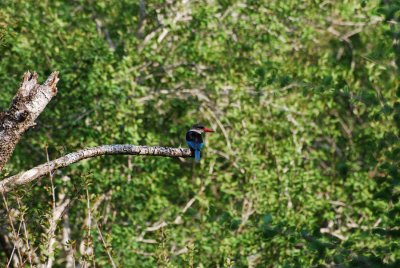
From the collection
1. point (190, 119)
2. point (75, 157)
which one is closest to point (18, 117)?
point (75, 157)

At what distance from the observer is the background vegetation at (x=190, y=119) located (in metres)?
14.9

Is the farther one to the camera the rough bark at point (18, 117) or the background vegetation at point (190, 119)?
the background vegetation at point (190, 119)

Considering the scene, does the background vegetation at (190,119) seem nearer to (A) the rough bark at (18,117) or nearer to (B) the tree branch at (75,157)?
(B) the tree branch at (75,157)

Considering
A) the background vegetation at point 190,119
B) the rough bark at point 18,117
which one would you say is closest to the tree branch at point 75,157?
the rough bark at point 18,117

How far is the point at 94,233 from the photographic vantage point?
14734 millimetres

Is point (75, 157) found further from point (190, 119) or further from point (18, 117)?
point (190, 119)

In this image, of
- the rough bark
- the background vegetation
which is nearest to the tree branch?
the rough bark

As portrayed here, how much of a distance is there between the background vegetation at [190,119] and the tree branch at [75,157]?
Result: 22.2 feet

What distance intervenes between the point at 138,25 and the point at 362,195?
5.83m

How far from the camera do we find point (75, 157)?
675cm

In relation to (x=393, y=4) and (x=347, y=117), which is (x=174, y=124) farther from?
(x=393, y=4)

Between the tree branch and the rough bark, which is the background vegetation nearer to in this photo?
the tree branch

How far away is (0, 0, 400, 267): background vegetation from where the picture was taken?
49.0 feet

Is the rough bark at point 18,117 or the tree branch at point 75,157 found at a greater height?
the rough bark at point 18,117
